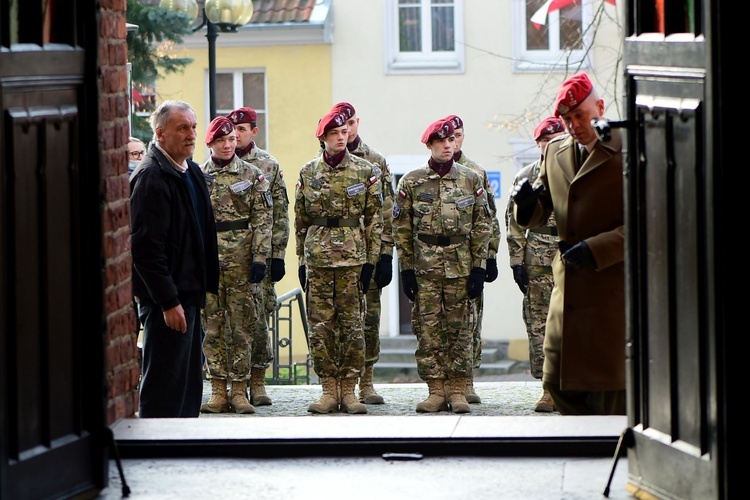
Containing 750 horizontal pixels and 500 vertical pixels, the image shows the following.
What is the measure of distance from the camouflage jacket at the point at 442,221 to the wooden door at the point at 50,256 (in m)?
6.11

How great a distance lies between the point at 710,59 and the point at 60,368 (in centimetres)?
236

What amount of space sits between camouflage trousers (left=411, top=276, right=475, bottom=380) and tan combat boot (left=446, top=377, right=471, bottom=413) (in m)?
0.13

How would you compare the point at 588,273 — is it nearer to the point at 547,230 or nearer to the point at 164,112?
the point at 164,112

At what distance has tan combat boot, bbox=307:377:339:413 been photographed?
37.3ft

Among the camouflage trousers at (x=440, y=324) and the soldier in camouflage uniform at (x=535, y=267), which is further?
the soldier in camouflage uniform at (x=535, y=267)

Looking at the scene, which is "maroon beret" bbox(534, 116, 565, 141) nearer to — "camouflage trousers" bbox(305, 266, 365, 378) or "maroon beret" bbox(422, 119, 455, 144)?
"maroon beret" bbox(422, 119, 455, 144)

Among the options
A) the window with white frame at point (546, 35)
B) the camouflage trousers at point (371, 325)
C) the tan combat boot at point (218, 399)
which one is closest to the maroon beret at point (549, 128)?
the camouflage trousers at point (371, 325)

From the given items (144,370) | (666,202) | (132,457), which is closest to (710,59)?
(666,202)

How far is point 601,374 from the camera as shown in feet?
22.5

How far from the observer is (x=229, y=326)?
38.1ft

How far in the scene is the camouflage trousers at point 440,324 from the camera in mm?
11422

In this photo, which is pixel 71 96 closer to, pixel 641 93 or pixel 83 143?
pixel 83 143

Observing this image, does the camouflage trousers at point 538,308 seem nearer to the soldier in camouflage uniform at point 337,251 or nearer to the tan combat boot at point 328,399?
the soldier in camouflage uniform at point 337,251

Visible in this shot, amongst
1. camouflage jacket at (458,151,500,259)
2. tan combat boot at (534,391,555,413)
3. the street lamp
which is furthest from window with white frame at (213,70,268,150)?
tan combat boot at (534,391,555,413)
